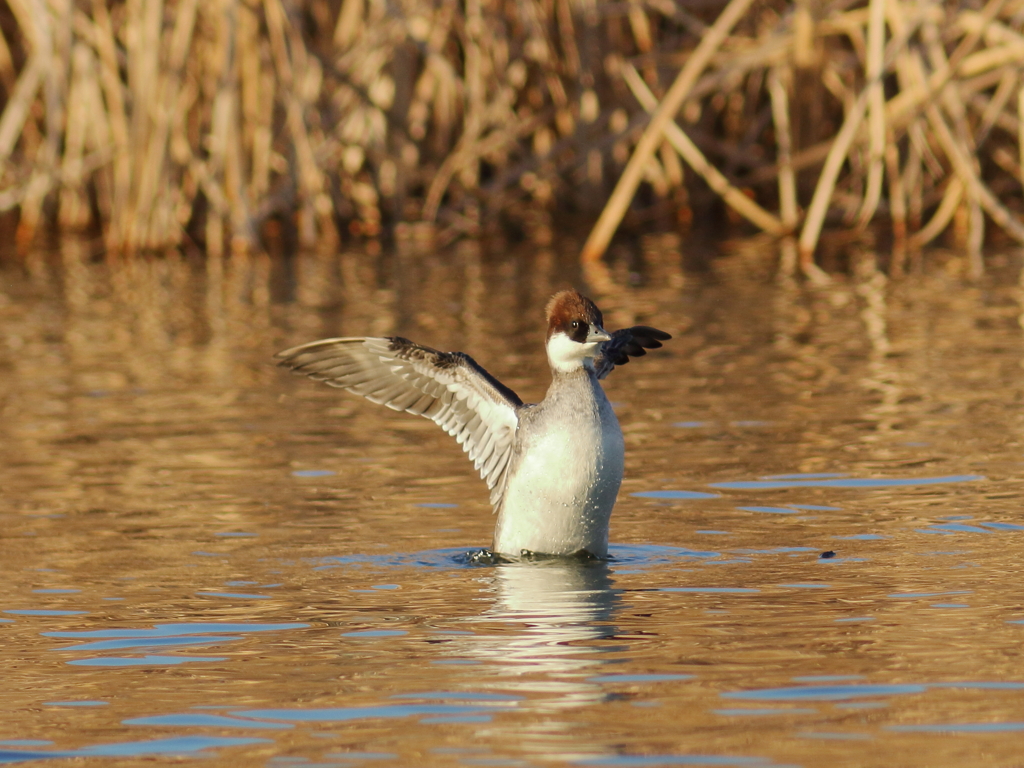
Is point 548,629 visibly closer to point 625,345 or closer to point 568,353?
point 568,353

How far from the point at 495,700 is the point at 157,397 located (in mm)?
6363

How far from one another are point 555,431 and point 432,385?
3.16ft

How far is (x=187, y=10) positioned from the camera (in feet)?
54.9

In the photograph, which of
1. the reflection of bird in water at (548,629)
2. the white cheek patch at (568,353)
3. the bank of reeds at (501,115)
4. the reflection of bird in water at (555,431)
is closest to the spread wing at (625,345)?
the reflection of bird in water at (555,431)

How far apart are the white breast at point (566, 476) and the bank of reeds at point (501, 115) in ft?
30.3

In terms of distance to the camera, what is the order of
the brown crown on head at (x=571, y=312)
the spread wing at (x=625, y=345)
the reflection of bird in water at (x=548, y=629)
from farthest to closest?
the spread wing at (x=625, y=345)
the brown crown on head at (x=571, y=312)
the reflection of bird in water at (x=548, y=629)

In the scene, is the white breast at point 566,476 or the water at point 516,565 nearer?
the water at point 516,565

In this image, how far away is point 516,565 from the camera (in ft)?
21.5

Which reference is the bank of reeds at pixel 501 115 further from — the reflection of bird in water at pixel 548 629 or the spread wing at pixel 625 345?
the reflection of bird in water at pixel 548 629

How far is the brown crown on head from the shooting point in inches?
256

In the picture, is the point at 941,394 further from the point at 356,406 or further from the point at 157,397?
the point at 157,397

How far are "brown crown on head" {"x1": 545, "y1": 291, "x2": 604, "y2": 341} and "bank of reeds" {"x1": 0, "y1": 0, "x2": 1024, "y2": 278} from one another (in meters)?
9.11

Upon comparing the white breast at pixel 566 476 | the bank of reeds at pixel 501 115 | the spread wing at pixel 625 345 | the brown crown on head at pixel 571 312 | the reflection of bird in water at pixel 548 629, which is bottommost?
the reflection of bird in water at pixel 548 629

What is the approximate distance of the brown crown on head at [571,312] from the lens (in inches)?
256
